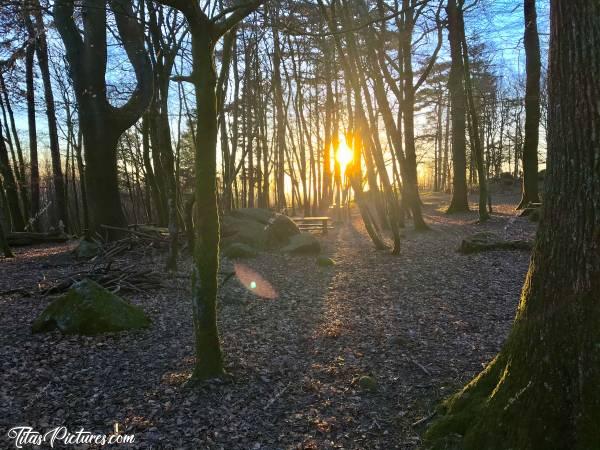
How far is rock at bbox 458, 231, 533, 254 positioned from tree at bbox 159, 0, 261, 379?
24.6 feet

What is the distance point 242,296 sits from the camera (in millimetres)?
7668

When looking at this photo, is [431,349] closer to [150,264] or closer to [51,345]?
[51,345]

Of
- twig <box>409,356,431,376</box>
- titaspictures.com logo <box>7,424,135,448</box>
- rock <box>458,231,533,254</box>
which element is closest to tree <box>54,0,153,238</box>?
rock <box>458,231,533,254</box>

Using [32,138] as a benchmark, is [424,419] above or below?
below

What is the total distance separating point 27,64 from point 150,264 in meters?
12.9

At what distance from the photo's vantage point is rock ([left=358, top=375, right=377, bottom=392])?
157 inches

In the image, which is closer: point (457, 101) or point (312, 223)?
point (457, 101)

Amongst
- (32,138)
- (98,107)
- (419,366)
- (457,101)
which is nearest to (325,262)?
(419,366)

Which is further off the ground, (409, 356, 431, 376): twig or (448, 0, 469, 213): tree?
(448, 0, 469, 213): tree

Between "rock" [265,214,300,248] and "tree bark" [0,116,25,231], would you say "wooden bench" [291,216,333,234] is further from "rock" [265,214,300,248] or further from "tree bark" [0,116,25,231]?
"tree bark" [0,116,25,231]

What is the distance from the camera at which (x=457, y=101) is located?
1527 cm

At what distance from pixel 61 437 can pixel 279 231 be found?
1007 cm

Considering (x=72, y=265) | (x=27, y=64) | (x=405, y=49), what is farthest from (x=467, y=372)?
(x=27, y=64)

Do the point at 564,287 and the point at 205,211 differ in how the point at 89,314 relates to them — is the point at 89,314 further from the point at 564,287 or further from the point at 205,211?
the point at 564,287
